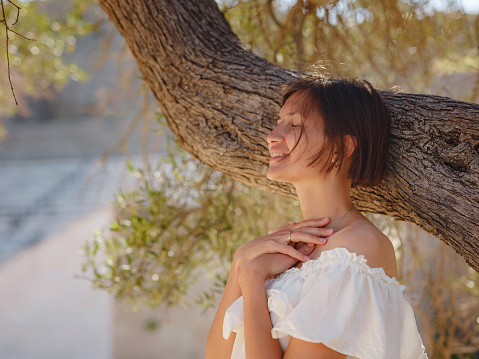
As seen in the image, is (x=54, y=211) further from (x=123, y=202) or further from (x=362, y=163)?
(x=362, y=163)

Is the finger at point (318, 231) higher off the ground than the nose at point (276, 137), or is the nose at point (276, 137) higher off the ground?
the nose at point (276, 137)

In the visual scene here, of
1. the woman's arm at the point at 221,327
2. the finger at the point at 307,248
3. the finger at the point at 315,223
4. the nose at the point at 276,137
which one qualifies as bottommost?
the woman's arm at the point at 221,327

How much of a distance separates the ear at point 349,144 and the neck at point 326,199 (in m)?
0.09

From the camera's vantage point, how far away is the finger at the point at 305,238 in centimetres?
166

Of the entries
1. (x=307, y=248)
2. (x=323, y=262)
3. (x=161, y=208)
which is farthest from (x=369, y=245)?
(x=161, y=208)

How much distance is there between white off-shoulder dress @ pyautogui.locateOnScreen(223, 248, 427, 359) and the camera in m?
1.44

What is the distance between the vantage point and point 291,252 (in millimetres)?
1708

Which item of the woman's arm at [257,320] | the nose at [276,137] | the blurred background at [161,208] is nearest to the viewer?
the woman's arm at [257,320]

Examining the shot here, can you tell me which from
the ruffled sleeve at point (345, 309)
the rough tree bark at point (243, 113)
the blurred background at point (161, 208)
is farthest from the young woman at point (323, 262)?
the blurred background at point (161, 208)

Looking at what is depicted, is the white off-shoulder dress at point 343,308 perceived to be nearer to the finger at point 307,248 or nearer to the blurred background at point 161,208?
the finger at point 307,248

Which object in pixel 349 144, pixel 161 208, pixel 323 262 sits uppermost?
pixel 349 144

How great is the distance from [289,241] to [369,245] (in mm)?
310

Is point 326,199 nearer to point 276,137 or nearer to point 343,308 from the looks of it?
point 276,137

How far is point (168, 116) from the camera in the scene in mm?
2338
